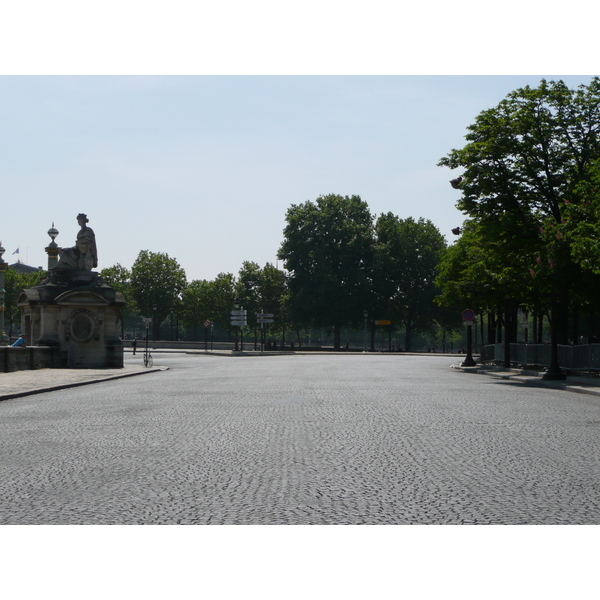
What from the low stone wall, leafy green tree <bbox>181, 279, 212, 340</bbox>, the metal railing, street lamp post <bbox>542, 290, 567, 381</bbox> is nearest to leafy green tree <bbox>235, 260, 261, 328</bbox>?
leafy green tree <bbox>181, 279, 212, 340</bbox>

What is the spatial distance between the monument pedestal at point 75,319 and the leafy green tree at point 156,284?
7438 centimetres

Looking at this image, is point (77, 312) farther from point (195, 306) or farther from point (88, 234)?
point (195, 306)

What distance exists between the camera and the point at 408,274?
293 ft

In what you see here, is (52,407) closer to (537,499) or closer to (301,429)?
(301,429)

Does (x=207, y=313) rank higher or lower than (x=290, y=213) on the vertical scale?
lower

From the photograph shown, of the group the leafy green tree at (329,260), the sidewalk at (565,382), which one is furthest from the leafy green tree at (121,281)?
the sidewalk at (565,382)

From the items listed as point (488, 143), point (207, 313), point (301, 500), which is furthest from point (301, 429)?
point (207, 313)

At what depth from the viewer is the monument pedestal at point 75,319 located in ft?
112

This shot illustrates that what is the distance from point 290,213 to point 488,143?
209 feet

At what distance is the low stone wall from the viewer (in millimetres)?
29094

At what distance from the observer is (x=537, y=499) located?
6918 mm

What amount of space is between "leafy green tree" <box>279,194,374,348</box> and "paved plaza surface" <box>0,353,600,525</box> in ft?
223

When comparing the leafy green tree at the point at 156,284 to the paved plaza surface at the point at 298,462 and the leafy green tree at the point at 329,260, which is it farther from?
the paved plaza surface at the point at 298,462

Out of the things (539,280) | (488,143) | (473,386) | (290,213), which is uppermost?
(290,213)
